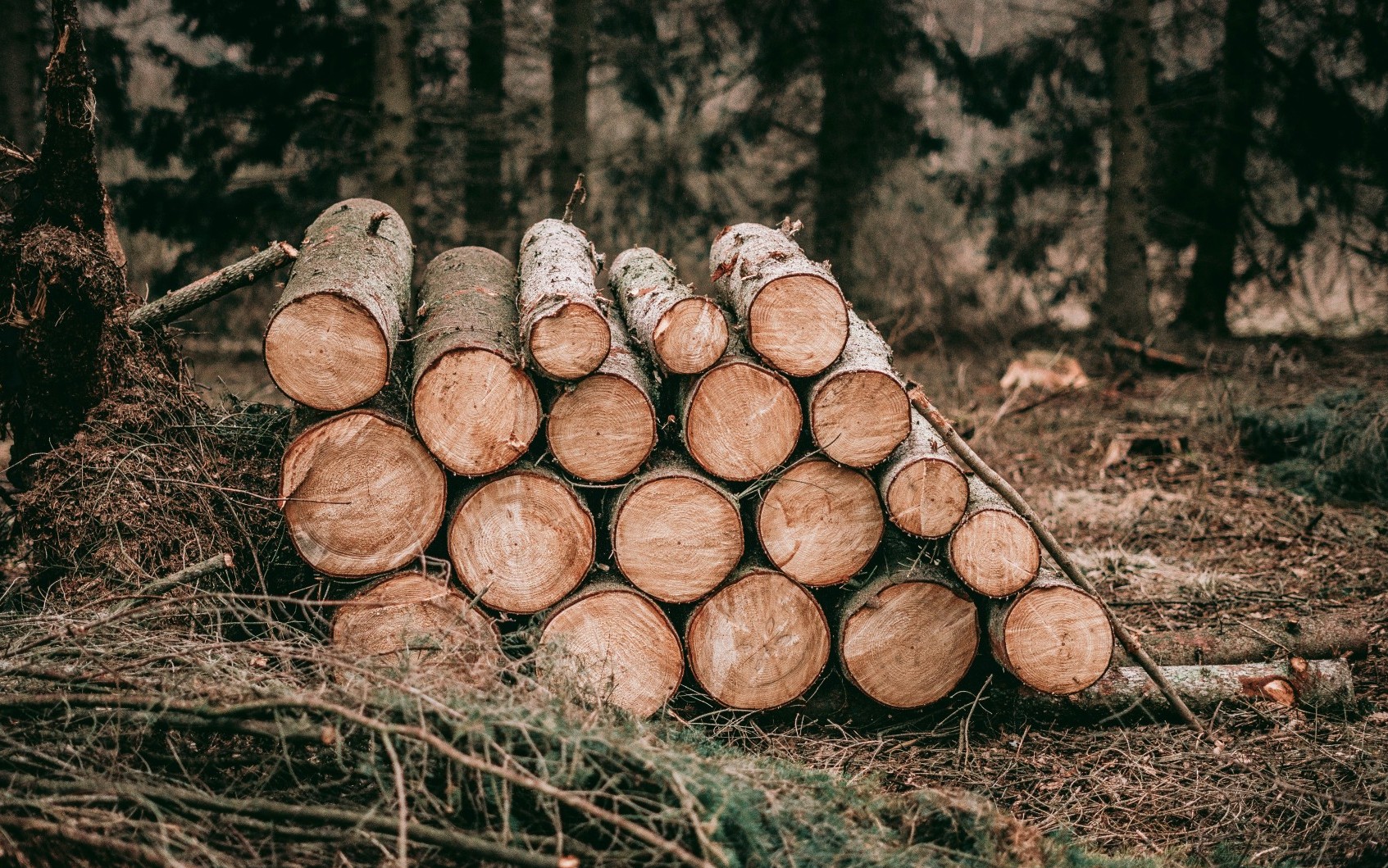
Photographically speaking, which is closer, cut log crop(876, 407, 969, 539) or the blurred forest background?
cut log crop(876, 407, 969, 539)

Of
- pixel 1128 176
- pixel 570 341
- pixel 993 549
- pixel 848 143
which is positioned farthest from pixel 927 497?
pixel 848 143

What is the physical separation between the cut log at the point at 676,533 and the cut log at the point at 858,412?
430 millimetres

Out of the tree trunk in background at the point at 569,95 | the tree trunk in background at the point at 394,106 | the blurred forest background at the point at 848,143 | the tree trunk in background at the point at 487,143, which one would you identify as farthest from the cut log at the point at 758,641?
the tree trunk in background at the point at 487,143

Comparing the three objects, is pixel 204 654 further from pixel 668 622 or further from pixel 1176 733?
pixel 1176 733

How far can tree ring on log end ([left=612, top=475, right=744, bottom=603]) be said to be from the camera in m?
3.37

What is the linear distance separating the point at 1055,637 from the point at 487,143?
9729mm

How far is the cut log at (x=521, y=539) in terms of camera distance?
3334 mm

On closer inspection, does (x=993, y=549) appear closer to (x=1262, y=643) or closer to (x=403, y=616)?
(x=1262, y=643)

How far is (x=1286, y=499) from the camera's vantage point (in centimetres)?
588

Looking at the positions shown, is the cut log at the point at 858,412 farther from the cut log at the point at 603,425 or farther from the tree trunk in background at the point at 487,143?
the tree trunk in background at the point at 487,143

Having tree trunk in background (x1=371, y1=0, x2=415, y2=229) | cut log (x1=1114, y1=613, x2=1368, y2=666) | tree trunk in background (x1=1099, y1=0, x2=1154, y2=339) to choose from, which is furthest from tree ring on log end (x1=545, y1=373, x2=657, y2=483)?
tree trunk in background (x1=1099, y1=0, x2=1154, y2=339)

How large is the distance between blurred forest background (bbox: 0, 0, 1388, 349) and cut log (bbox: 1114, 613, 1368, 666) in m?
6.02

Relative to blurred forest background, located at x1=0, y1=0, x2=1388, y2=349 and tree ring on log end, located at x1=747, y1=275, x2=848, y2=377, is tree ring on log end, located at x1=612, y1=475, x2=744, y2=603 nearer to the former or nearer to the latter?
tree ring on log end, located at x1=747, y1=275, x2=848, y2=377

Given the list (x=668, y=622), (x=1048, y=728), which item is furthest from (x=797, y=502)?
(x=1048, y=728)
